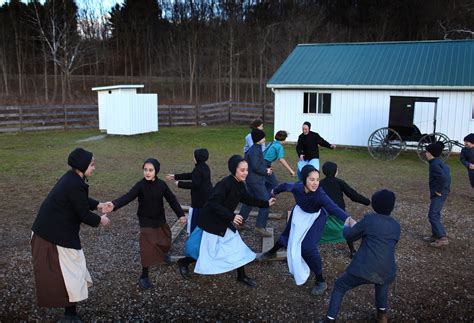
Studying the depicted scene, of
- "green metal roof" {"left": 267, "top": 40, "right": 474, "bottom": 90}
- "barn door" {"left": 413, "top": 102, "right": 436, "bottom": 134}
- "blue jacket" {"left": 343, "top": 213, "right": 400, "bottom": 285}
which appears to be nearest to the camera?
"blue jacket" {"left": 343, "top": 213, "right": 400, "bottom": 285}

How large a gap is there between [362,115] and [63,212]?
1444 centimetres

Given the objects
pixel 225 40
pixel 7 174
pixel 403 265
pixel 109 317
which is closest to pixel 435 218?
pixel 403 265

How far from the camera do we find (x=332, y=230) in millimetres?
6012

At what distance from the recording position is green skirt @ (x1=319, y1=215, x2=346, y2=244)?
598 centimetres

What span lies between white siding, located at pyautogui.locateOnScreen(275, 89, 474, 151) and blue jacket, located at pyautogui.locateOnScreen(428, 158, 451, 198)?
1034 centimetres

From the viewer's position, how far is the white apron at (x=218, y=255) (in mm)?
4871

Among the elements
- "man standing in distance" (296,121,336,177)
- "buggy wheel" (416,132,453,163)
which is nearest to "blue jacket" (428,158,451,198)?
"man standing in distance" (296,121,336,177)

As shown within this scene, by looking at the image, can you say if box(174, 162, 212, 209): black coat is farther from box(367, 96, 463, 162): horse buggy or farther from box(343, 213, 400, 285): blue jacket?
box(367, 96, 463, 162): horse buggy

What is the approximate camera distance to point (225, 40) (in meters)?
38.8

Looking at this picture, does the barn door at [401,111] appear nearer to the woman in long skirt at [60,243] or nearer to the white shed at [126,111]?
the white shed at [126,111]

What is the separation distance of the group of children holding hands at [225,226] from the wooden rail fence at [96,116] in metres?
18.1

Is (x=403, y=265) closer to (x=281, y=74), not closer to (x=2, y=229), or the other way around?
(x=2, y=229)

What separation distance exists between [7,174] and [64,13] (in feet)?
90.8

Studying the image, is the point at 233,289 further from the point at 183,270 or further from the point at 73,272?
the point at 73,272
